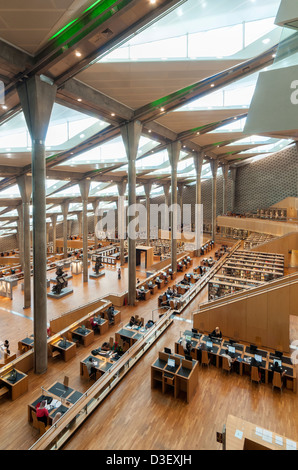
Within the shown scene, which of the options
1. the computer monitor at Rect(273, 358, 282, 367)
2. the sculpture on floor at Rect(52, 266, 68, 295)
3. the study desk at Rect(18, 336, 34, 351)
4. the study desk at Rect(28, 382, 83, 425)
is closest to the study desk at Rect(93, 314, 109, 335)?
the study desk at Rect(18, 336, 34, 351)

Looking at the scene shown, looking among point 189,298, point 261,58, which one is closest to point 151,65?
point 261,58

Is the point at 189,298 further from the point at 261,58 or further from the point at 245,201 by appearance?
the point at 245,201

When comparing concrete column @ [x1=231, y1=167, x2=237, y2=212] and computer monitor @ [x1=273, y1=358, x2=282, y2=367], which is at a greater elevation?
concrete column @ [x1=231, y1=167, x2=237, y2=212]

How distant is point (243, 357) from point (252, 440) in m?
3.78

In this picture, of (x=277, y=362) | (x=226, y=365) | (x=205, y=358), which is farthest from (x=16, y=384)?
(x=277, y=362)

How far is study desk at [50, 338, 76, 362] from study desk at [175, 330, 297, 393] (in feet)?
12.4

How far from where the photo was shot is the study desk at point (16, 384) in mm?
7027

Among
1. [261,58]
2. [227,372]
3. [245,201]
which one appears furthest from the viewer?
[245,201]

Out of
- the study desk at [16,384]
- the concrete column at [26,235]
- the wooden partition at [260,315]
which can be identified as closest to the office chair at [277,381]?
the wooden partition at [260,315]

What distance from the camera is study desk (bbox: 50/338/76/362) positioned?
8.84 meters

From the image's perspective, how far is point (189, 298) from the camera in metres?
11.8

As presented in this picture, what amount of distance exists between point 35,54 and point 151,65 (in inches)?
131

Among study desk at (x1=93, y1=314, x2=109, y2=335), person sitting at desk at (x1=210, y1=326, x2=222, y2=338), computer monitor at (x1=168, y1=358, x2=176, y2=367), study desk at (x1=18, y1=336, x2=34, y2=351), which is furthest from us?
study desk at (x1=93, y1=314, x2=109, y2=335)

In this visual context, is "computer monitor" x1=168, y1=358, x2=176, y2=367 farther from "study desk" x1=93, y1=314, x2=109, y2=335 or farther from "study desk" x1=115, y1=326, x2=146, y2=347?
"study desk" x1=93, y1=314, x2=109, y2=335
